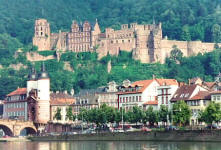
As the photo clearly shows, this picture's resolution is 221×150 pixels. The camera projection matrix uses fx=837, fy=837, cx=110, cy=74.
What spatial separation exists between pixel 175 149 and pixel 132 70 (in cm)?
10104

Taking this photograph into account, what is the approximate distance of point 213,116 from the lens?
106188 mm

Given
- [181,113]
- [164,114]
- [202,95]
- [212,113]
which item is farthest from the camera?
[202,95]

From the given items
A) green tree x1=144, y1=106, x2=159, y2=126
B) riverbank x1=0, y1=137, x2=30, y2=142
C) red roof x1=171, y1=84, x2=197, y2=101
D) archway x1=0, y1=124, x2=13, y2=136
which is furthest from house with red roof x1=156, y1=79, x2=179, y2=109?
archway x1=0, y1=124, x2=13, y2=136

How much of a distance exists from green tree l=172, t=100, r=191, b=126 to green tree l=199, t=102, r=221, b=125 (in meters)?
4.68

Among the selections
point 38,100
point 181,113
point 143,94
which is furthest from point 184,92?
point 38,100

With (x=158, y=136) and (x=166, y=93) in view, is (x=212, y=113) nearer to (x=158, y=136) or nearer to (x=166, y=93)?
(x=158, y=136)

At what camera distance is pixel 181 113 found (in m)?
112

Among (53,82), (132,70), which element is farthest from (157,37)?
(53,82)

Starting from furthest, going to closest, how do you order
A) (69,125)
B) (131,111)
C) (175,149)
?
(69,125)
(131,111)
(175,149)

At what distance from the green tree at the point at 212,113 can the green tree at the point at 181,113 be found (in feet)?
15.3

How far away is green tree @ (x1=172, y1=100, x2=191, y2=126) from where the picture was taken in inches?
4419

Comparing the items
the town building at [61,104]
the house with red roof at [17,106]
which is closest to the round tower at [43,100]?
the town building at [61,104]

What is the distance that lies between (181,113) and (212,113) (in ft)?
21.7

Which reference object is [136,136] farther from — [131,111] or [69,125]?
[69,125]
